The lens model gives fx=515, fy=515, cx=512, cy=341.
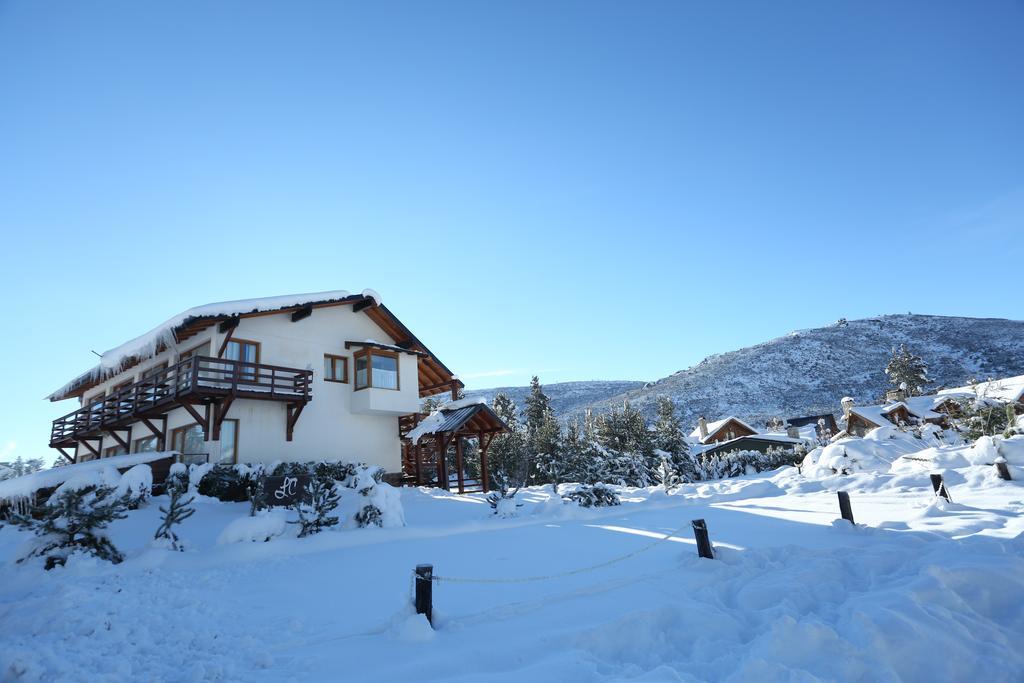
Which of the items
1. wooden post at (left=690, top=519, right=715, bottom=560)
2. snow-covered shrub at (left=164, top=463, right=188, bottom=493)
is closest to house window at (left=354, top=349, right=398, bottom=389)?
snow-covered shrub at (left=164, top=463, right=188, bottom=493)

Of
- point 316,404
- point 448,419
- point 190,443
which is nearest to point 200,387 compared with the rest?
point 190,443

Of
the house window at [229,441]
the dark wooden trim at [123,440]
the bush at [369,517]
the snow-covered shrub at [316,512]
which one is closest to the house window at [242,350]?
the house window at [229,441]

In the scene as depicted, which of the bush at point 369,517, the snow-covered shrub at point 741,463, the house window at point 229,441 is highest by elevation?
the house window at point 229,441

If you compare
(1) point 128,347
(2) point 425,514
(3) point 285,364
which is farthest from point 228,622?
(1) point 128,347

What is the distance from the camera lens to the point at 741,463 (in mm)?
30609

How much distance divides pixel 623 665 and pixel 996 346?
362ft

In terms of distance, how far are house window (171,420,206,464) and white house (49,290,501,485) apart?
65mm

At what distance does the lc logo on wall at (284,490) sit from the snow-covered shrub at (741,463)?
23.2 m

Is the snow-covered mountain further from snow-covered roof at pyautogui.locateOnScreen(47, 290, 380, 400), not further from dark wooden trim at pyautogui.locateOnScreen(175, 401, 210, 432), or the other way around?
dark wooden trim at pyautogui.locateOnScreen(175, 401, 210, 432)

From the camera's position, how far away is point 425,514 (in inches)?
570

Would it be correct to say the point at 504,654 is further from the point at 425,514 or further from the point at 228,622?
the point at 425,514

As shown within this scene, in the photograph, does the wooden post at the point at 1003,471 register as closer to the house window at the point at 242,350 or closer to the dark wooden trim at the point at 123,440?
the house window at the point at 242,350

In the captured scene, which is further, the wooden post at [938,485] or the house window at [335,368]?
the house window at [335,368]

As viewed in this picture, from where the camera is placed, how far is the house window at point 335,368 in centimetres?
2080
